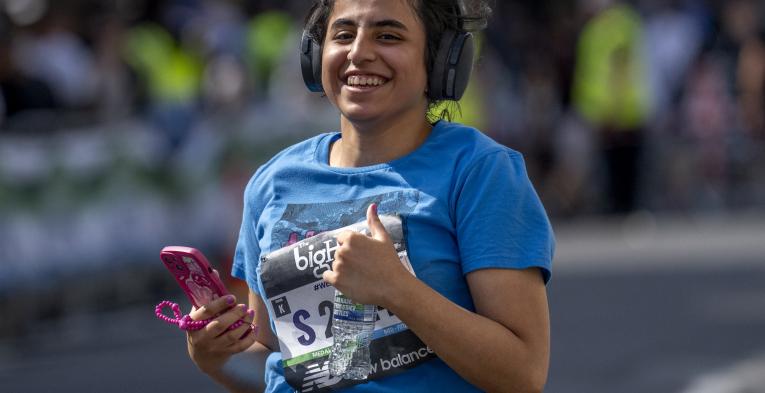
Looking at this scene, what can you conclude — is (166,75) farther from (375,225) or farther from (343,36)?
(375,225)

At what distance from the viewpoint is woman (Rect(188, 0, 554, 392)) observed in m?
3.09

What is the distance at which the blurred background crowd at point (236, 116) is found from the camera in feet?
39.1

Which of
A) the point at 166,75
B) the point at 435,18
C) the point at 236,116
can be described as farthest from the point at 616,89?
the point at 435,18

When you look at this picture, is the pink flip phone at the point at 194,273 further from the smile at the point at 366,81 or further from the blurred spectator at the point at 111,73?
the blurred spectator at the point at 111,73

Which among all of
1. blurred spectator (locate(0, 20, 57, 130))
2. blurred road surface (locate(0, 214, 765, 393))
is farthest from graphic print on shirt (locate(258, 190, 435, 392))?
blurred spectator (locate(0, 20, 57, 130))

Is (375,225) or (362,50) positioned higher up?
(362,50)

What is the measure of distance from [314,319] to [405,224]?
29 cm

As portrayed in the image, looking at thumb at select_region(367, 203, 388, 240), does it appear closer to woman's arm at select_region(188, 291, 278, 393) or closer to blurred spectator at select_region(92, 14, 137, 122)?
woman's arm at select_region(188, 291, 278, 393)

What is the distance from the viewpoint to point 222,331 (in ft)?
10.9

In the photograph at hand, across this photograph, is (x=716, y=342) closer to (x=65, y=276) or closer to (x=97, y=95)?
(x=65, y=276)

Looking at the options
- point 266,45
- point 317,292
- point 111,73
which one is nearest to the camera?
point 317,292

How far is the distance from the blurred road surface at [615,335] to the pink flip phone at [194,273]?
4.68 m

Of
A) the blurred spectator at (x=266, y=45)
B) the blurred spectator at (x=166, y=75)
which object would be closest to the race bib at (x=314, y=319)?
the blurred spectator at (x=166, y=75)

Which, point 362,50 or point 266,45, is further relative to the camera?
point 266,45
